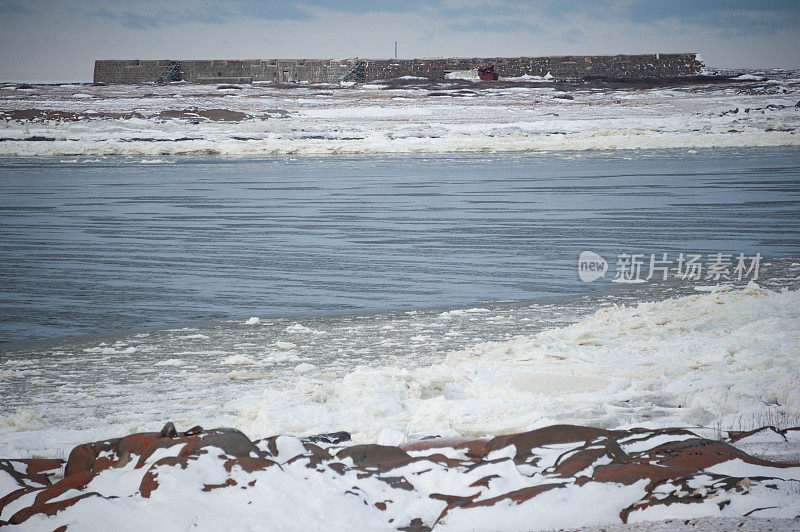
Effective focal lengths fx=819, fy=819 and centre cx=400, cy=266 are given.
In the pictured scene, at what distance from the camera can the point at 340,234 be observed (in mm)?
11094

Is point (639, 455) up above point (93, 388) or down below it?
above

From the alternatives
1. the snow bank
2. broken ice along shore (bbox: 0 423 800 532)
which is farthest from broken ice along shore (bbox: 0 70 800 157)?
broken ice along shore (bbox: 0 423 800 532)

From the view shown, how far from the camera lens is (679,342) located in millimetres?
5336

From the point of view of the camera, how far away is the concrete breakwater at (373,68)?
229 ft

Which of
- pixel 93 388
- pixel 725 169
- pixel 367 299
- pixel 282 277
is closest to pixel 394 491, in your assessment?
pixel 93 388

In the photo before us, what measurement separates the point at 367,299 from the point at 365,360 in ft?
6.80

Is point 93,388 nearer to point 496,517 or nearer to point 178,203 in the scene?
point 496,517

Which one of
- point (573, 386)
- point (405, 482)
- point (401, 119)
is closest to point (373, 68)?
point (401, 119)

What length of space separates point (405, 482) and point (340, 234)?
8.09 meters

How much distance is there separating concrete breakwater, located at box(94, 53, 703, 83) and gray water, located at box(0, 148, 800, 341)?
5168 centimetres

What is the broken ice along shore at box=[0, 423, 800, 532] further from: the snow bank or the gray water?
the gray water

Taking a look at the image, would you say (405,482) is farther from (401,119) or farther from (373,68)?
(373,68)

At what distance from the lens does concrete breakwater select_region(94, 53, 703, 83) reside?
69812 millimetres

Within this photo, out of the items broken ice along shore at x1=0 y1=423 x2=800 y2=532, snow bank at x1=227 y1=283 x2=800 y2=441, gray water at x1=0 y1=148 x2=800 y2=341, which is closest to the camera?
broken ice along shore at x1=0 y1=423 x2=800 y2=532
